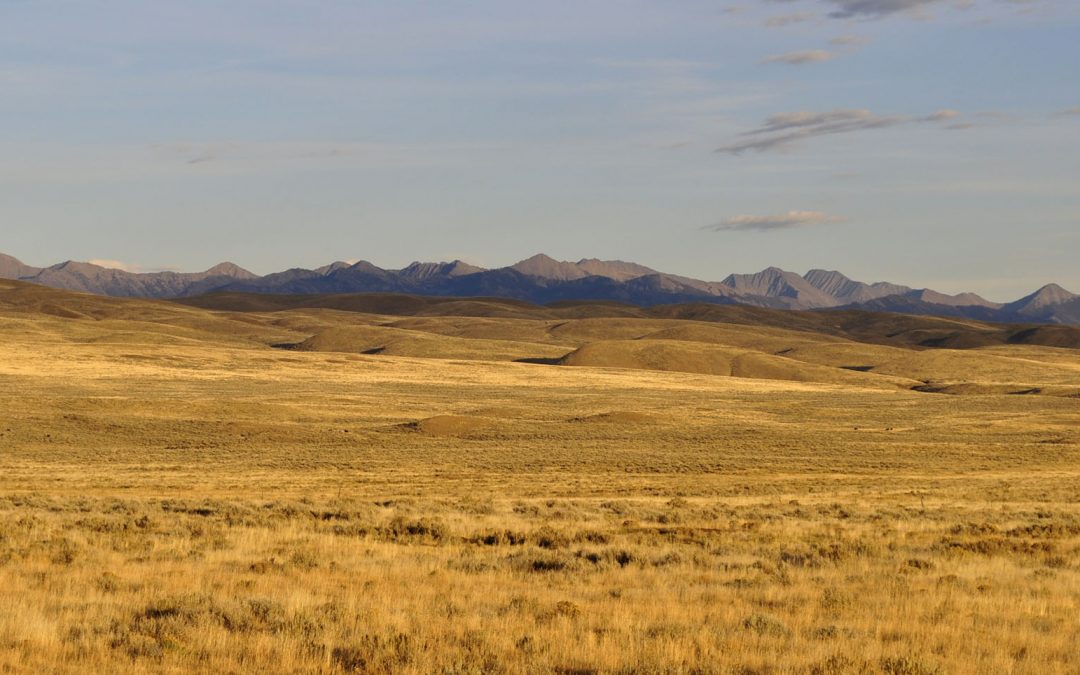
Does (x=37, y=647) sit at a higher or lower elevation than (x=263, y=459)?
higher

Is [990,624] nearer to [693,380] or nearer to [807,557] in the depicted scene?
[807,557]

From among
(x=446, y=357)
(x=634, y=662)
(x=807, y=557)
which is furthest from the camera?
(x=446, y=357)

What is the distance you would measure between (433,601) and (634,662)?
392cm

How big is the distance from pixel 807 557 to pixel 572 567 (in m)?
3.89

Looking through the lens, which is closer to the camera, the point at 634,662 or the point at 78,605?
the point at 634,662

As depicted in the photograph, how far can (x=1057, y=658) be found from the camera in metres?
11.8

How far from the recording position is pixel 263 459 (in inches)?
1900

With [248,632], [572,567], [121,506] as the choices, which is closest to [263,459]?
[121,506]

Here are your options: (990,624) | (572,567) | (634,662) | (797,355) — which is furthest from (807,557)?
(797,355)

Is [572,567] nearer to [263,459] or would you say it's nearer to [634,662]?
[634,662]

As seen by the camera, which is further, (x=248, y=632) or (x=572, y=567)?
(x=572, y=567)

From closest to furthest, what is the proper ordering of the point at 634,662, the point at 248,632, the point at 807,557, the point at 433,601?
the point at 634,662 < the point at 248,632 < the point at 433,601 < the point at 807,557

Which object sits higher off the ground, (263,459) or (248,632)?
(248,632)

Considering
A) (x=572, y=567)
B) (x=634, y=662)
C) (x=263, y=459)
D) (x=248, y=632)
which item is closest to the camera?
(x=634, y=662)
